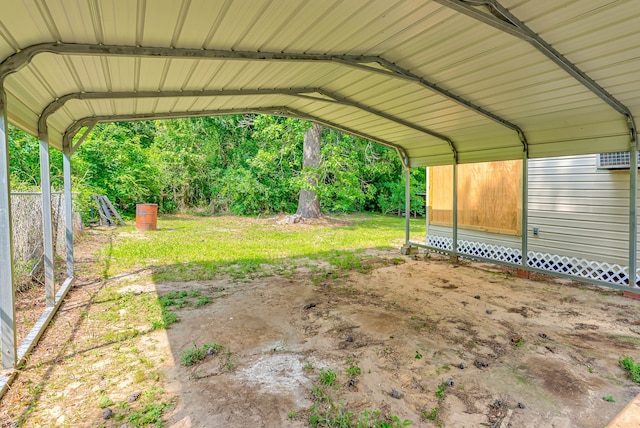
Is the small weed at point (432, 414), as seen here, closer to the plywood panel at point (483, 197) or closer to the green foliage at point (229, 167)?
the plywood panel at point (483, 197)

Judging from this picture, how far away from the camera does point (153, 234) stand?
1025 centimetres

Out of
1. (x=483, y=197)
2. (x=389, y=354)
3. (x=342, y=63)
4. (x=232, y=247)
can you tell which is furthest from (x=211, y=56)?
(x=483, y=197)

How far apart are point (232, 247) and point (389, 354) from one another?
20.5ft

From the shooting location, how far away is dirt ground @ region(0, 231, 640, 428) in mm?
2367

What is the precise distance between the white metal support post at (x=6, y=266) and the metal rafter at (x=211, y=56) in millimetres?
484

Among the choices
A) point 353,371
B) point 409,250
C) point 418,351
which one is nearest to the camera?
point 353,371

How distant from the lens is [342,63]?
148 inches

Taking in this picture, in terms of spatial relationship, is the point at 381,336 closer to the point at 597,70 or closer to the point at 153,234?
the point at 597,70

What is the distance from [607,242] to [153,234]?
415 inches

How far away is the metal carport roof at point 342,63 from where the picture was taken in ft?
8.18

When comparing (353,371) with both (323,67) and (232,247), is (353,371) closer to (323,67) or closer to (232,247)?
(323,67)

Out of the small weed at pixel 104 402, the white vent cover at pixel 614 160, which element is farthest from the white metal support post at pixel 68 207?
the white vent cover at pixel 614 160

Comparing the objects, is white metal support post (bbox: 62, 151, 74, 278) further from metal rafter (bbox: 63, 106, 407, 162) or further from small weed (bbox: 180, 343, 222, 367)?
small weed (bbox: 180, 343, 222, 367)

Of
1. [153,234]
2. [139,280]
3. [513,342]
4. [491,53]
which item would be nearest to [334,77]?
[491,53]
